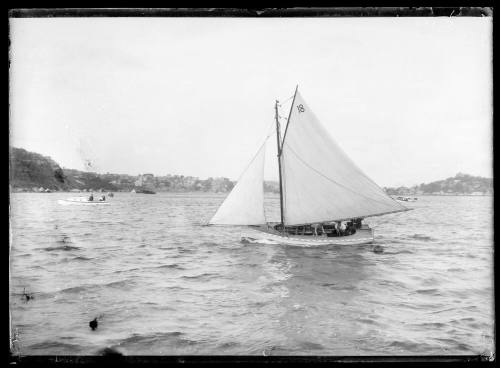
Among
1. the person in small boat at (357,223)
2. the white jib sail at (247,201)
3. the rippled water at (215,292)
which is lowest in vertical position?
the rippled water at (215,292)

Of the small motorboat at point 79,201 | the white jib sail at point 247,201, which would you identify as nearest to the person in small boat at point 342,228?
the white jib sail at point 247,201

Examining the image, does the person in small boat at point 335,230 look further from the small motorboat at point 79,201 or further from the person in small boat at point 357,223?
the small motorboat at point 79,201

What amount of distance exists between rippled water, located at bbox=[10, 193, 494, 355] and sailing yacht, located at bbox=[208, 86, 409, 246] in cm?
38

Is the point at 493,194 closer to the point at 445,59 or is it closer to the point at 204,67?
the point at 445,59

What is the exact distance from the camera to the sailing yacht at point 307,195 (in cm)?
309

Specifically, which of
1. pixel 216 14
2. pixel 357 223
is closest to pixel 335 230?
pixel 357 223

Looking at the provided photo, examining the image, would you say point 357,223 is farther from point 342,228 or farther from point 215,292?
point 215,292

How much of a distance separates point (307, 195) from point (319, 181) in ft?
0.63

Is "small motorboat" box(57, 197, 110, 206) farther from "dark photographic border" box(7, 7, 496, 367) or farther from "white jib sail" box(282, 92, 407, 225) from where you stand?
"white jib sail" box(282, 92, 407, 225)

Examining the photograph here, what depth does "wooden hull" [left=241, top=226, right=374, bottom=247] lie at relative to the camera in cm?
342

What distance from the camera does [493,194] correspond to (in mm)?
2766

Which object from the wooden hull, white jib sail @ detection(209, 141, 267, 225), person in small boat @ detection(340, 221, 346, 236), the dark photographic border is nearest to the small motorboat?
white jib sail @ detection(209, 141, 267, 225)

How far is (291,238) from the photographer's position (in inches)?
150
